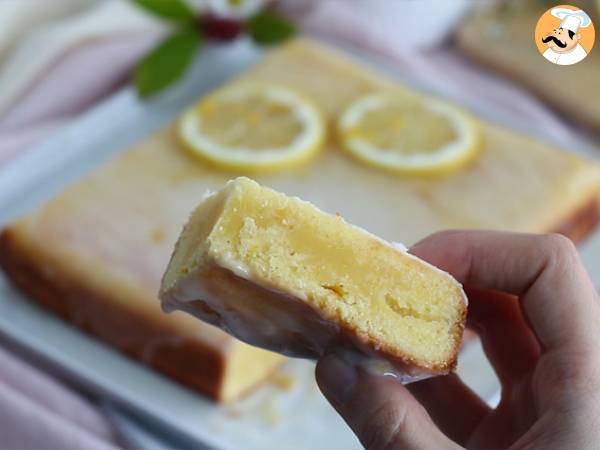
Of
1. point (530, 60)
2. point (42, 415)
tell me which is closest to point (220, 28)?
point (530, 60)

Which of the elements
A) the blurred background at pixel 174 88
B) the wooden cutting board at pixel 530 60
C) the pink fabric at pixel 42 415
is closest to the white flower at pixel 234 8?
the blurred background at pixel 174 88

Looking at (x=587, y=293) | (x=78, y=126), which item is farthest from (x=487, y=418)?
(x=78, y=126)

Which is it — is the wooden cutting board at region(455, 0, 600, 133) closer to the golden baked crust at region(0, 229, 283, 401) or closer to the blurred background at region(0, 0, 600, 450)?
the blurred background at region(0, 0, 600, 450)

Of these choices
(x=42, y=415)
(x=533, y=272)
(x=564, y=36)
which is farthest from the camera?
(x=42, y=415)

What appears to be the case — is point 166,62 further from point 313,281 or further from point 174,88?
point 313,281

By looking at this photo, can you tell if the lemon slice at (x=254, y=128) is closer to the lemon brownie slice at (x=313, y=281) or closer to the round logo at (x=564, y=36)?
the round logo at (x=564, y=36)

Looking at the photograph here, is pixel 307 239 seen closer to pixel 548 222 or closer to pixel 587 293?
pixel 587 293

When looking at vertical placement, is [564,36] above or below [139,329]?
above
